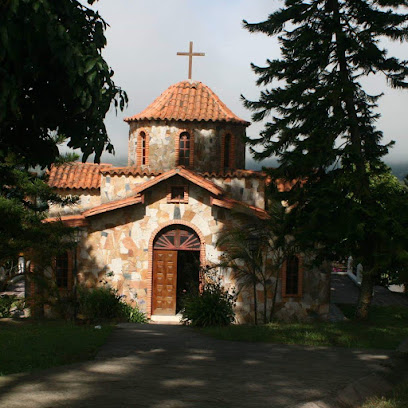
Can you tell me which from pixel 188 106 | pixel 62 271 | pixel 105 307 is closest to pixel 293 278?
pixel 105 307

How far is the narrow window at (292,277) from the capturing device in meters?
23.2

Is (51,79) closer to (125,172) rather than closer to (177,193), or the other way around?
(177,193)

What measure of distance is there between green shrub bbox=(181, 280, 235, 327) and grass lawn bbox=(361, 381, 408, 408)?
414 inches

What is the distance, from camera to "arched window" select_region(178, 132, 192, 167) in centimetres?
2536

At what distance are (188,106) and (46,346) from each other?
47.8ft

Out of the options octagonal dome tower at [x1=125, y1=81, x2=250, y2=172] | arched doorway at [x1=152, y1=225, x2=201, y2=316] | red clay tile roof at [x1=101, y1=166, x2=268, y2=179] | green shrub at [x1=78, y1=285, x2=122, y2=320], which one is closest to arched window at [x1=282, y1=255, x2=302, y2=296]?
arched doorway at [x1=152, y1=225, x2=201, y2=316]

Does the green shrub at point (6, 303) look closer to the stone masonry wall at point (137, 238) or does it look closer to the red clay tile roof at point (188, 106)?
the stone masonry wall at point (137, 238)

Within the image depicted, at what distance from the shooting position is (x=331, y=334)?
16.1 meters

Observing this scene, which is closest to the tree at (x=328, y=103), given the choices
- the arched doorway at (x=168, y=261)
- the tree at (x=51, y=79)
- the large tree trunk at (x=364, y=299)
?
the large tree trunk at (x=364, y=299)

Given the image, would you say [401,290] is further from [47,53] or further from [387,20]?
[47,53]

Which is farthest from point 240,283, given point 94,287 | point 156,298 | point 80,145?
point 80,145

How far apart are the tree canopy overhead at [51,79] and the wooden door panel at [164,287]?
12443mm

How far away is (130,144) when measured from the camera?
2648cm

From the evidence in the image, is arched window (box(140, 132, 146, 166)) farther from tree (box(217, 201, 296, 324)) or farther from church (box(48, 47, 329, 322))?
tree (box(217, 201, 296, 324))
